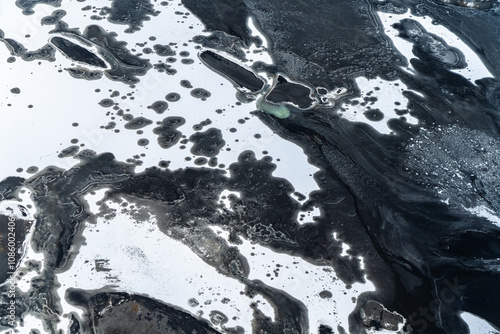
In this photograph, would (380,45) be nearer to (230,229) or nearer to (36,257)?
(230,229)

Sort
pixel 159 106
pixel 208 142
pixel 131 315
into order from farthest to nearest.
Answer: pixel 159 106, pixel 208 142, pixel 131 315

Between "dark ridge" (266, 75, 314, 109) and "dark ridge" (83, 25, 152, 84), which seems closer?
Result: "dark ridge" (266, 75, 314, 109)

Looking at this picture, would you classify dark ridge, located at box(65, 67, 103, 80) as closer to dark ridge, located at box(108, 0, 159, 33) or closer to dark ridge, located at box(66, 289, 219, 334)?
dark ridge, located at box(108, 0, 159, 33)

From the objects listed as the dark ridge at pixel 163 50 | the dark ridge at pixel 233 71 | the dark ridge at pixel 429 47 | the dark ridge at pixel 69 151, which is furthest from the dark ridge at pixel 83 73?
the dark ridge at pixel 429 47

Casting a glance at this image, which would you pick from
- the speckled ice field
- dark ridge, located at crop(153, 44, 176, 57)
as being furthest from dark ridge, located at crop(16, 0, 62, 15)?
dark ridge, located at crop(153, 44, 176, 57)

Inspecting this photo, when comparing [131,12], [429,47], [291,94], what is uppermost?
[429,47]

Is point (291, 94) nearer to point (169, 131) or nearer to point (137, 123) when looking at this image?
point (169, 131)

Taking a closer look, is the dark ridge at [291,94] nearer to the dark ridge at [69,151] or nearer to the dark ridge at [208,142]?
the dark ridge at [208,142]

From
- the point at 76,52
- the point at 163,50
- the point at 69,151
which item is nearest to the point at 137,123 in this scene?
the point at 69,151
